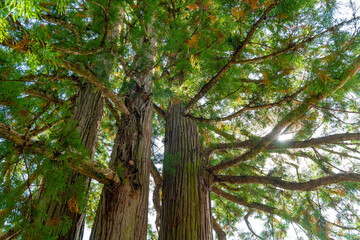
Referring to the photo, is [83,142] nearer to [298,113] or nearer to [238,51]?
[238,51]

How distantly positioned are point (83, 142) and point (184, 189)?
4.07 feet

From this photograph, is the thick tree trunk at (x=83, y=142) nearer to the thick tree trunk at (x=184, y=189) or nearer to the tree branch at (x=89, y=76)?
the tree branch at (x=89, y=76)

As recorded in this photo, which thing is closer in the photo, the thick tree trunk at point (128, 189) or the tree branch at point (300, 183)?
the thick tree trunk at point (128, 189)

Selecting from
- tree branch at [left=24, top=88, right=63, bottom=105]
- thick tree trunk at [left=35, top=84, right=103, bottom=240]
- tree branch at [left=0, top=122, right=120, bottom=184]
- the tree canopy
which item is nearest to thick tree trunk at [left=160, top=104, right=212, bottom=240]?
the tree canopy

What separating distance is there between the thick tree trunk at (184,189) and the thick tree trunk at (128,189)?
33 cm

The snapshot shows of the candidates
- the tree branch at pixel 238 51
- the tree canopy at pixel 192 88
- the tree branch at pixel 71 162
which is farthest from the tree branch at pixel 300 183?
the tree branch at pixel 71 162

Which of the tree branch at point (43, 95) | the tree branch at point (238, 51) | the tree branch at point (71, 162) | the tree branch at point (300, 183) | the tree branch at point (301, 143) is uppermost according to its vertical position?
the tree branch at point (43, 95)

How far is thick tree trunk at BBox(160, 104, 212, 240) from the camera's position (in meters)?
2.21

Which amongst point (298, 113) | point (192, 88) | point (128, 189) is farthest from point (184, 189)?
point (298, 113)

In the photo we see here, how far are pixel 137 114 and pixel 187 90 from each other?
0.67 metres

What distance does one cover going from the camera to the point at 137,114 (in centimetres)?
269

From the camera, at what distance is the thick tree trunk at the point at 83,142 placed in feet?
6.77

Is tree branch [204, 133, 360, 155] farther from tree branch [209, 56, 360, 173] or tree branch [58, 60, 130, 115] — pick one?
tree branch [58, 60, 130, 115]

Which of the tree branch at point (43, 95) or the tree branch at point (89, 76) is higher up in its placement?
the tree branch at point (43, 95)
